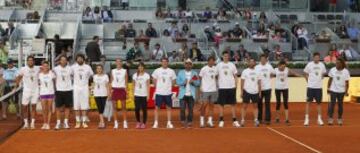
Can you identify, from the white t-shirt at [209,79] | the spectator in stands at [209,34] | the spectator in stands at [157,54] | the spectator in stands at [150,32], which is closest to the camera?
the white t-shirt at [209,79]

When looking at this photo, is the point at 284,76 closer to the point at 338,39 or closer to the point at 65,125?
the point at 65,125

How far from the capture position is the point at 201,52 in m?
32.5

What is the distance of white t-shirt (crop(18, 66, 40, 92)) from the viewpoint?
61.7ft

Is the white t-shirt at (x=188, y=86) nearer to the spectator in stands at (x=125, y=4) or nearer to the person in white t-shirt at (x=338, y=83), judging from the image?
the person in white t-shirt at (x=338, y=83)

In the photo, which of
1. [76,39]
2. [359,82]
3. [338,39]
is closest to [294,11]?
[338,39]

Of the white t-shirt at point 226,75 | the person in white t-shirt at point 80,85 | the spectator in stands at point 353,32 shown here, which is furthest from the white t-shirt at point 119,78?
the spectator in stands at point 353,32

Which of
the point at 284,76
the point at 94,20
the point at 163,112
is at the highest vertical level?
the point at 94,20

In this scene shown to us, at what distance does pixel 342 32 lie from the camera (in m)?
37.2

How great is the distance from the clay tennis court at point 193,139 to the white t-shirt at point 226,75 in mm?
1267

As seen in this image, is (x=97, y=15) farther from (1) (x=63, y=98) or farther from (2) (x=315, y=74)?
(2) (x=315, y=74)

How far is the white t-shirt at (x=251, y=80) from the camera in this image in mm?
19047

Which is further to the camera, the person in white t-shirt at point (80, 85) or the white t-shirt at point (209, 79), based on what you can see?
the white t-shirt at point (209, 79)

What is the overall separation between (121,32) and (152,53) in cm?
319

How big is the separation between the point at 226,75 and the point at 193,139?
3459 mm
